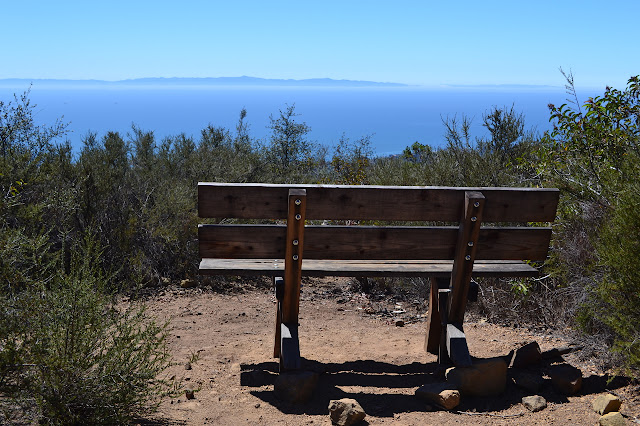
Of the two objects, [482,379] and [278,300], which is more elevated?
[278,300]

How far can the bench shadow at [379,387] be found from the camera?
161 inches

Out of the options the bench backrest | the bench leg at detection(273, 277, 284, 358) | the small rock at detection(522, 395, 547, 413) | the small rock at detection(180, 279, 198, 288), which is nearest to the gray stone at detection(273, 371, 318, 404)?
the bench leg at detection(273, 277, 284, 358)

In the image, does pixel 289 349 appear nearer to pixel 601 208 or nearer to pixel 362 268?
pixel 362 268

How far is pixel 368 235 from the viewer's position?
4.45 metres

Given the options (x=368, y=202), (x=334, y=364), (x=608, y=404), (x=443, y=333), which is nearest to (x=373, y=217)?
(x=368, y=202)

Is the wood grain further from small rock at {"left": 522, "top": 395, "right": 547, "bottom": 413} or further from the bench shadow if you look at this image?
small rock at {"left": 522, "top": 395, "right": 547, "bottom": 413}

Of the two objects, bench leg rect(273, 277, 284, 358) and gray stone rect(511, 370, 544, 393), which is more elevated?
bench leg rect(273, 277, 284, 358)

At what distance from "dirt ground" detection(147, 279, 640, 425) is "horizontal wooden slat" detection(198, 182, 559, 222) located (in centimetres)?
107

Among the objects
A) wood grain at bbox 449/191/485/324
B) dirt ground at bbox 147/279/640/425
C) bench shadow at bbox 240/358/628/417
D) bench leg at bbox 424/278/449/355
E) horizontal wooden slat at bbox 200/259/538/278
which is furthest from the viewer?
bench leg at bbox 424/278/449/355

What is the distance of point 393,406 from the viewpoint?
13.5 ft

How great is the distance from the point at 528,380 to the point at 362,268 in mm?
1405

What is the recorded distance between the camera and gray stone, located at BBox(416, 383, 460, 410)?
403 centimetres

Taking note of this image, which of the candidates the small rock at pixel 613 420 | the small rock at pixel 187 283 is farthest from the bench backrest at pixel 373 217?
the small rock at pixel 187 283

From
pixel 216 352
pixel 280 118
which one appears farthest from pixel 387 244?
pixel 280 118
